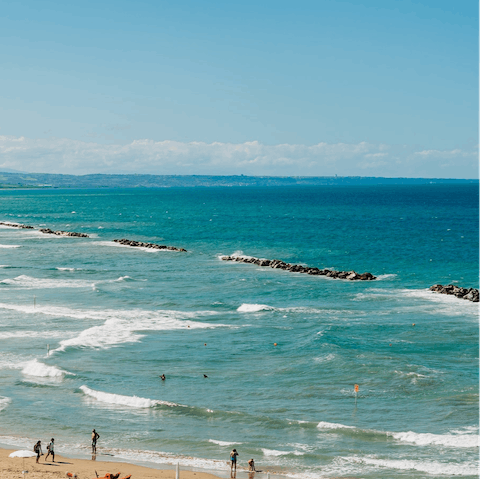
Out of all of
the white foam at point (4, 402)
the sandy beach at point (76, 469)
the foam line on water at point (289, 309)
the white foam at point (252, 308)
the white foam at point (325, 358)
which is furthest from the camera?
the white foam at point (252, 308)

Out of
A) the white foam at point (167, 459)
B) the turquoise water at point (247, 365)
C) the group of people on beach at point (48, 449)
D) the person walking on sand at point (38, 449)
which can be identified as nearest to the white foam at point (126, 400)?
the turquoise water at point (247, 365)

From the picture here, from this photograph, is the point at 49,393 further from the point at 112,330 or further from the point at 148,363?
the point at 112,330

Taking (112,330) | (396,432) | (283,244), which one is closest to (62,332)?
(112,330)

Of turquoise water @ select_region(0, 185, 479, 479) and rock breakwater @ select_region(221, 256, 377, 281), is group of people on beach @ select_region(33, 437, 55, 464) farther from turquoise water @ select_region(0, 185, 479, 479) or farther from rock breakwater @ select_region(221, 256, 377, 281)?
rock breakwater @ select_region(221, 256, 377, 281)

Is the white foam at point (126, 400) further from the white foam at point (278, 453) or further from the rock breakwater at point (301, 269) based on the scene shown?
the rock breakwater at point (301, 269)

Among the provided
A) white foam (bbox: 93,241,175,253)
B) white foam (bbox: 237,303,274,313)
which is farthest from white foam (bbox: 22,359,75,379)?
white foam (bbox: 93,241,175,253)

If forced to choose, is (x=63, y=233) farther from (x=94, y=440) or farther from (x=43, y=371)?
(x=94, y=440)

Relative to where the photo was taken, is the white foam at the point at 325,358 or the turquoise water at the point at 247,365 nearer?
the turquoise water at the point at 247,365
